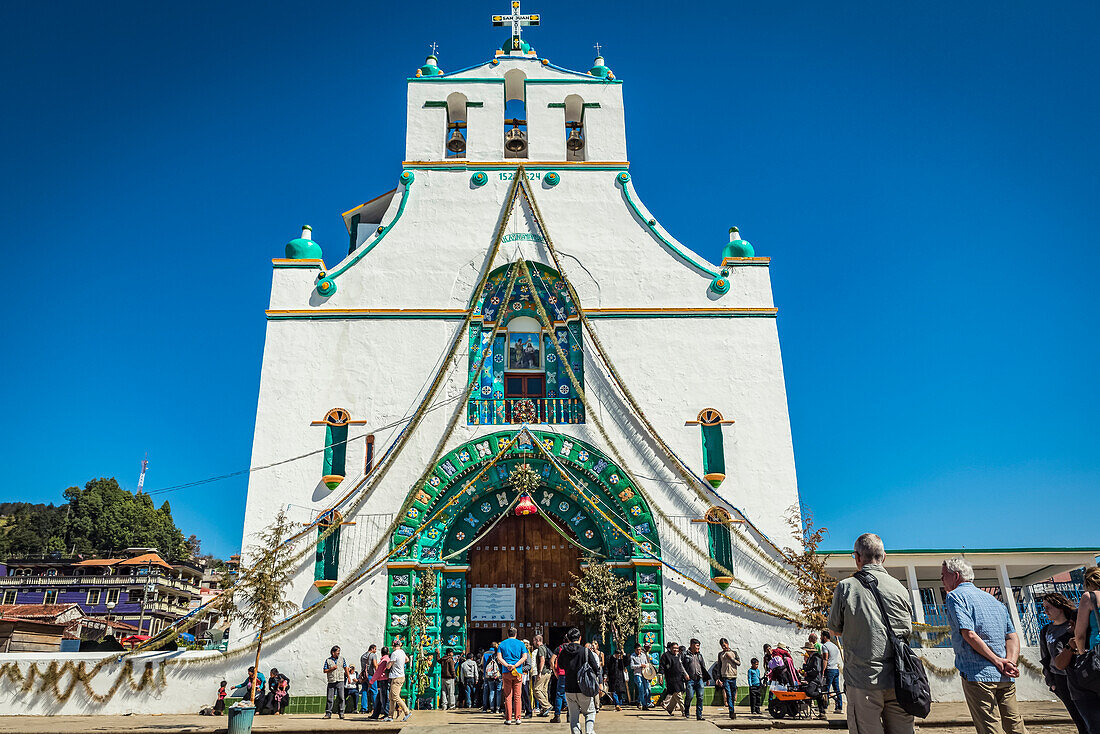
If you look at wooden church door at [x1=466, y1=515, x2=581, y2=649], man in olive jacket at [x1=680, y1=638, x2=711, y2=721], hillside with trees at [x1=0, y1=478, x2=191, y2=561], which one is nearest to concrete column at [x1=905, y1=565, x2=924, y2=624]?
man in olive jacket at [x1=680, y1=638, x2=711, y2=721]

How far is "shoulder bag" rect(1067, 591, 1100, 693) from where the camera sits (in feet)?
19.4

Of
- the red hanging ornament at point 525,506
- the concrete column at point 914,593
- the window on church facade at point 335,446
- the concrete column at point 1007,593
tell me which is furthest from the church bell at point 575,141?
the concrete column at point 1007,593

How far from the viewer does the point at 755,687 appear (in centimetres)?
1488

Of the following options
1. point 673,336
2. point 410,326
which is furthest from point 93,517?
point 673,336

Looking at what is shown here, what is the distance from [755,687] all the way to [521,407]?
7.24 m

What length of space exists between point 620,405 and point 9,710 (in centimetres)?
1297

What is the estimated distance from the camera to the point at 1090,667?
5.95 m

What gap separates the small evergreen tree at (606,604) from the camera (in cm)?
1527

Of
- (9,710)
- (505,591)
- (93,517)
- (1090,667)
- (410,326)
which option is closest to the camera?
(1090,667)

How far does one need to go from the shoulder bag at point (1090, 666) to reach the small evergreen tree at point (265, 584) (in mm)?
12663

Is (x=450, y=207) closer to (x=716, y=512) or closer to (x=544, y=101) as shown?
(x=544, y=101)

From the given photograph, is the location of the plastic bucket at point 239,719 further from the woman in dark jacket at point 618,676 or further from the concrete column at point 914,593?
the concrete column at point 914,593

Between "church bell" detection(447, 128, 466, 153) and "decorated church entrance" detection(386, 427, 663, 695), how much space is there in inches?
317

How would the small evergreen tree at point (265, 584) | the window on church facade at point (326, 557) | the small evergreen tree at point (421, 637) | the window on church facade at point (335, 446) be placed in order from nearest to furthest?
the small evergreen tree at point (265, 584) → the small evergreen tree at point (421, 637) → the window on church facade at point (326, 557) → the window on church facade at point (335, 446)
